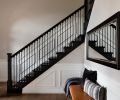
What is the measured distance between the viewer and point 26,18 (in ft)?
26.5

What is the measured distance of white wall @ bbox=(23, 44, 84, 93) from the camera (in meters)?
6.28

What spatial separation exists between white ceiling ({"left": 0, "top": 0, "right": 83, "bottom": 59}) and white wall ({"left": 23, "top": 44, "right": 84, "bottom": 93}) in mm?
2110

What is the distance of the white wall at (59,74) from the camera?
6277 millimetres

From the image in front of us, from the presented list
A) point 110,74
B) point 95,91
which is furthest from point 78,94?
point 110,74

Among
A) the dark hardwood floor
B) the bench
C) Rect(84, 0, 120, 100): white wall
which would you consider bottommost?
the dark hardwood floor

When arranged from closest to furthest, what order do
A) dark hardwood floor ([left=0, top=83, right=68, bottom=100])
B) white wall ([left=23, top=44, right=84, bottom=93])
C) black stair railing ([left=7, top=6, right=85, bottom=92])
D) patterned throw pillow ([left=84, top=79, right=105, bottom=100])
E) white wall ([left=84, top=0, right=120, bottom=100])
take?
white wall ([left=84, top=0, right=120, bottom=100]) → patterned throw pillow ([left=84, top=79, right=105, bottom=100]) → dark hardwood floor ([left=0, top=83, right=68, bottom=100]) → white wall ([left=23, top=44, right=84, bottom=93]) → black stair railing ([left=7, top=6, right=85, bottom=92])

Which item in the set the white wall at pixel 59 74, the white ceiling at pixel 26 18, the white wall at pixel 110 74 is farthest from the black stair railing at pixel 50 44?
the white wall at pixel 110 74

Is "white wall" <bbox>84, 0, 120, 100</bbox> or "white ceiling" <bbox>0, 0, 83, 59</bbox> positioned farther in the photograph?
"white ceiling" <bbox>0, 0, 83, 59</bbox>

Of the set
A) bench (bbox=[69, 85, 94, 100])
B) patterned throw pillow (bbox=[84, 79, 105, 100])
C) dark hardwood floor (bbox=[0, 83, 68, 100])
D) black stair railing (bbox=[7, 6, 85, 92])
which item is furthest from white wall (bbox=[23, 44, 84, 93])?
patterned throw pillow (bbox=[84, 79, 105, 100])

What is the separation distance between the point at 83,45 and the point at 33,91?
2.09 metres

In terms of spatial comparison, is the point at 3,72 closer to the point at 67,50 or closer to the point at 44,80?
the point at 44,80

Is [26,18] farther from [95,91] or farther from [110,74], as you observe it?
[110,74]

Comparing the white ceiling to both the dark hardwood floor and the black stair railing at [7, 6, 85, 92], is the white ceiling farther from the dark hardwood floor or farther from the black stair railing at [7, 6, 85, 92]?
the dark hardwood floor

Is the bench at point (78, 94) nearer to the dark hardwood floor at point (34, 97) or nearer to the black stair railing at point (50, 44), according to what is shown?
the dark hardwood floor at point (34, 97)
